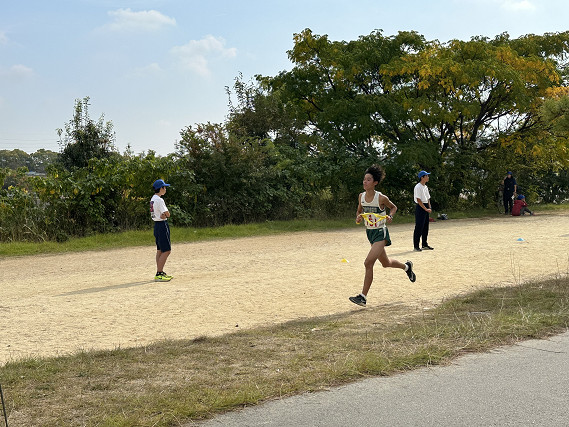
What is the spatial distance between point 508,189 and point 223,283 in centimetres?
1638

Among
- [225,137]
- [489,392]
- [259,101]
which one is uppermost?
[259,101]

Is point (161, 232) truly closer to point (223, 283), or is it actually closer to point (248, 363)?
point (223, 283)

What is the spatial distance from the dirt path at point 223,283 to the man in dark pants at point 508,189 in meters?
6.55

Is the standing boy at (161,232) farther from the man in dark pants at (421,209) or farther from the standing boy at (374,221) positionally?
the man in dark pants at (421,209)

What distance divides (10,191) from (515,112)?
721 inches

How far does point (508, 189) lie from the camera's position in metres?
24.0

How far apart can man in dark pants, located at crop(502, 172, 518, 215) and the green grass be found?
1953 mm

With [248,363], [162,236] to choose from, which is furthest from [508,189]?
[248,363]

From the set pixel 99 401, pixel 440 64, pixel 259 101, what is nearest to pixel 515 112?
pixel 440 64

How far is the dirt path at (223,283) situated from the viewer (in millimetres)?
7598

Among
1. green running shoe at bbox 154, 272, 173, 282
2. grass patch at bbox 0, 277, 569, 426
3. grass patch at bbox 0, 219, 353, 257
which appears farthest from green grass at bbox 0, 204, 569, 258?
grass patch at bbox 0, 277, 569, 426

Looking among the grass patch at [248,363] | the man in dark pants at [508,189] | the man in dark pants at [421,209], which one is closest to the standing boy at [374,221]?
the grass patch at [248,363]

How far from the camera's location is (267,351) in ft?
19.6

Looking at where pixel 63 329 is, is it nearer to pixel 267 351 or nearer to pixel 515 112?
pixel 267 351
